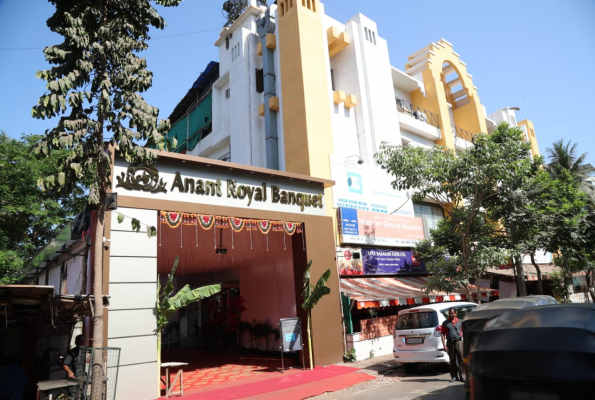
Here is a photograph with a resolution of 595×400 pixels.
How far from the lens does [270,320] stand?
15766 mm

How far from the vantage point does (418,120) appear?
23844mm

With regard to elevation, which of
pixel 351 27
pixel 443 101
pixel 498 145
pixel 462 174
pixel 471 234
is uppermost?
pixel 351 27

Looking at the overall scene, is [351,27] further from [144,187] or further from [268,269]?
[144,187]

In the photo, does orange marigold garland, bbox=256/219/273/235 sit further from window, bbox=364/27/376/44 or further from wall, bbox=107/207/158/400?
window, bbox=364/27/376/44

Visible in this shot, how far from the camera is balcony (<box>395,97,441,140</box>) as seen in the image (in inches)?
905

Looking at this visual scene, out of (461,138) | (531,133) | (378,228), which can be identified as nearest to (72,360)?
(378,228)

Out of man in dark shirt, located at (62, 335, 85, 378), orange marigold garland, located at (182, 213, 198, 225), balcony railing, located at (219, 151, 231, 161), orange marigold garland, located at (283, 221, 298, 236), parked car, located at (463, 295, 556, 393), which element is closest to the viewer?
parked car, located at (463, 295, 556, 393)

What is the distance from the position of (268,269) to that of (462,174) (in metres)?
8.33

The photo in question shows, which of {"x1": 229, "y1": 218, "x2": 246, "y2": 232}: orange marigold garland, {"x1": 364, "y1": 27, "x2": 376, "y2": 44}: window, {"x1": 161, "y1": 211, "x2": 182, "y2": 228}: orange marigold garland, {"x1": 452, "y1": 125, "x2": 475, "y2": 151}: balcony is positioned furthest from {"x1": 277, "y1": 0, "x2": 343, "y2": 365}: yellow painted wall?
{"x1": 452, "y1": 125, "x2": 475, "y2": 151}: balcony

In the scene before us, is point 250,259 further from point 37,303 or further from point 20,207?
point 20,207

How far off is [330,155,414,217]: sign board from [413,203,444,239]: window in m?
2.06

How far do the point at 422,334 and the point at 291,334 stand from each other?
402 cm

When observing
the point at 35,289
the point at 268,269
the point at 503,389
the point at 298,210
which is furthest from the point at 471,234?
the point at 35,289

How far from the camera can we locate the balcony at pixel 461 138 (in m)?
27.4
